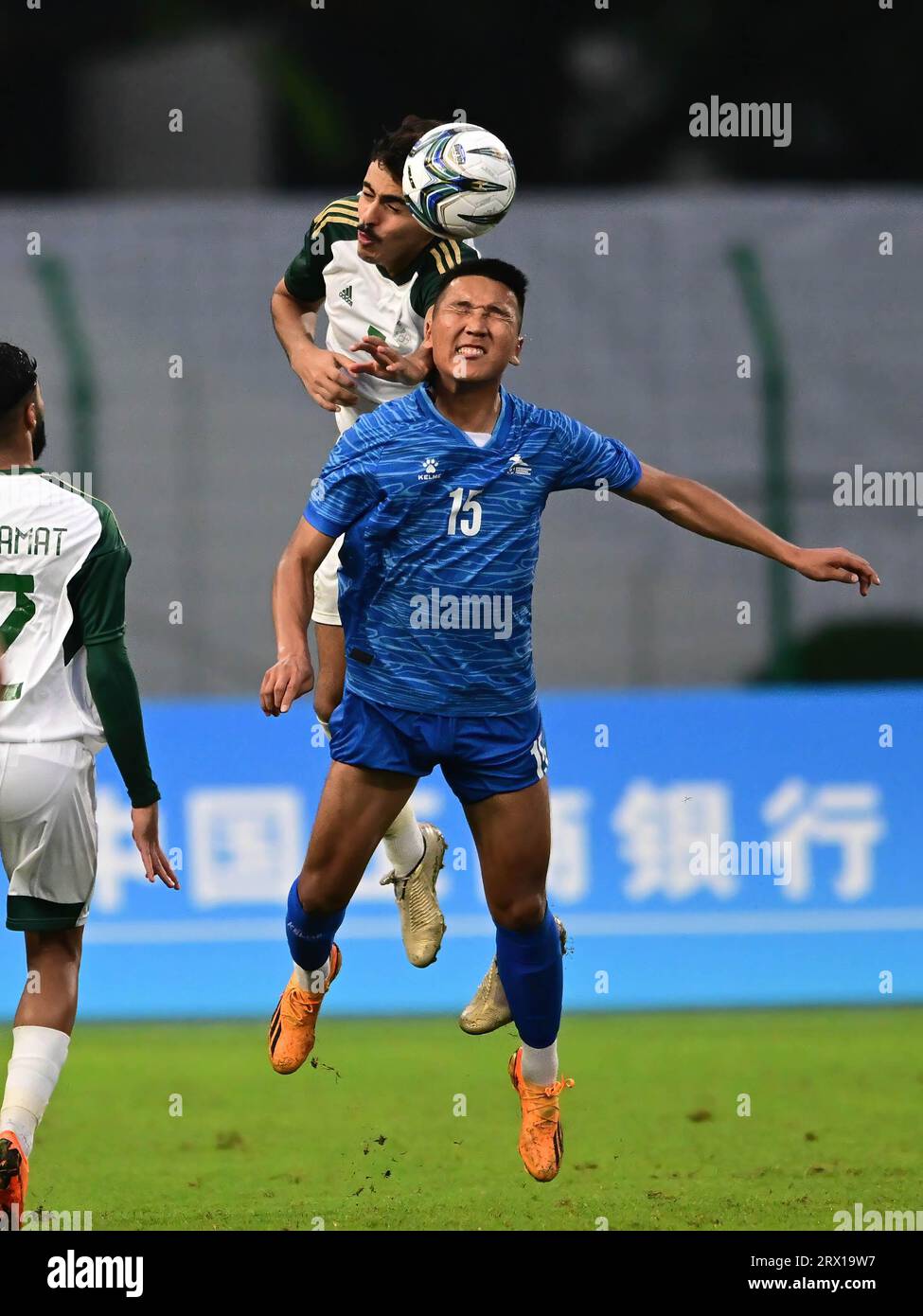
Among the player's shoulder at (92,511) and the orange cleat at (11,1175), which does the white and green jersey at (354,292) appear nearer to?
the player's shoulder at (92,511)

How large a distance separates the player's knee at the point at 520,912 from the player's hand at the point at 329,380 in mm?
1546

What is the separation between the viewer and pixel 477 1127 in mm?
7660

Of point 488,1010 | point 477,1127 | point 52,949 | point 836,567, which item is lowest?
point 477,1127

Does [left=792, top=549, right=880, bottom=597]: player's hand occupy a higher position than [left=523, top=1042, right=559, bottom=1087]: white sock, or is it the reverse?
[left=792, top=549, right=880, bottom=597]: player's hand

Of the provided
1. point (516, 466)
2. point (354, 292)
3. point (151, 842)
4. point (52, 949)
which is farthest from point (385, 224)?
point (52, 949)

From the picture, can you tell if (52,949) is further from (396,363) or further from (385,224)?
(385,224)

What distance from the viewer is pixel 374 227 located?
6.25 metres

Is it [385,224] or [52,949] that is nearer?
[52,949]

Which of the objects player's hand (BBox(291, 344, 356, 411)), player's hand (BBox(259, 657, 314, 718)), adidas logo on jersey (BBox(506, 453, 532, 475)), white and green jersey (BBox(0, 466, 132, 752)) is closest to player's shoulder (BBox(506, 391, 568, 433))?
adidas logo on jersey (BBox(506, 453, 532, 475))

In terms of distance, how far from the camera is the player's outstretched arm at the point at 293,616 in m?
5.12

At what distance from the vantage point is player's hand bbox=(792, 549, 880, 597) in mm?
5621

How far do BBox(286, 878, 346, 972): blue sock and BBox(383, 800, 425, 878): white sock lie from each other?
30.6 inches

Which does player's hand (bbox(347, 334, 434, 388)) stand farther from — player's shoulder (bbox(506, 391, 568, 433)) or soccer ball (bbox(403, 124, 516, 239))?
soccer ball (bbox(403, 124, 516, 239))

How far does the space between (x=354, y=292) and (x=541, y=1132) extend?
106 inches
